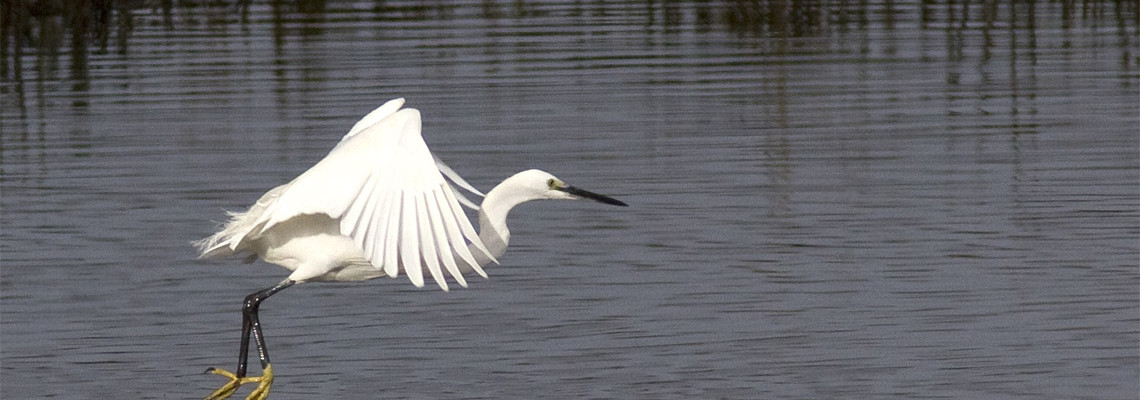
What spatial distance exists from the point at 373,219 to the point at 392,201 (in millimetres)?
88

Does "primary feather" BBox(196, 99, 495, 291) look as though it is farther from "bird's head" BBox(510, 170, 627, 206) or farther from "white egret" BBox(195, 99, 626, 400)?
"bird's head" BBox(510, 170, 627, 206)

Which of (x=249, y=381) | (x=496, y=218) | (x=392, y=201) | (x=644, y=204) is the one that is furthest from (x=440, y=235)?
(x=644, y=204)

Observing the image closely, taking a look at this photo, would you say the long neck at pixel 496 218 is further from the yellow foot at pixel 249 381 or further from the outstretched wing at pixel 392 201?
the yellow foot at pixel 249 381

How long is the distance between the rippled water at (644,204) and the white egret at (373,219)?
43 cm

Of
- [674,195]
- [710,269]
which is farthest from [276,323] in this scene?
[674,195]

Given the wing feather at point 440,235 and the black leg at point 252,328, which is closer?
the wing feather at point 440,235

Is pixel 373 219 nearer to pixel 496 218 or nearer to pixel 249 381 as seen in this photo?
pixel 496 218

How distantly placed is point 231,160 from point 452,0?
34.7ft

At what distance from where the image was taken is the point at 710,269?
9.73m

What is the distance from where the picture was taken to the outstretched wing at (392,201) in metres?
6.70

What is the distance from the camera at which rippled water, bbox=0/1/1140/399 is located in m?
8.13

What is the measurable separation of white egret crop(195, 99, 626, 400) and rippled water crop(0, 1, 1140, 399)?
0.43 metres

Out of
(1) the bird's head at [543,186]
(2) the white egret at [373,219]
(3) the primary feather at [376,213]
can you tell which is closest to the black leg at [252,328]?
(2) the white egret at [373,219]

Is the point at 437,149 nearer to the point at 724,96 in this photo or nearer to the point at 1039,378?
the point at 724,96
